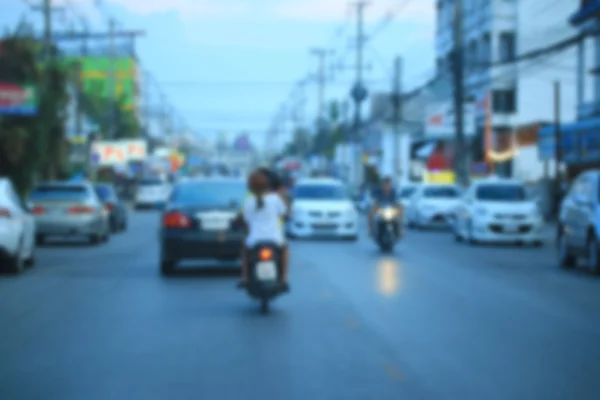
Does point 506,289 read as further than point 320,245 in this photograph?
No

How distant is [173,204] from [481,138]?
167 feet

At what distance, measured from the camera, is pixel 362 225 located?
146 feet

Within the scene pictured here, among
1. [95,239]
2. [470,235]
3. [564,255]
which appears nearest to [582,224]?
[564,255]

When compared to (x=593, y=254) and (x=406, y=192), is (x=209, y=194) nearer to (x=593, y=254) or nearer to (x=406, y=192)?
(x=593, y=254)

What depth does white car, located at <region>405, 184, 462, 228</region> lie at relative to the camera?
41.3 metres

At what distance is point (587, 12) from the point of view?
137 ft

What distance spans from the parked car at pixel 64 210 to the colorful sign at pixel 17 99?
406 centimetres

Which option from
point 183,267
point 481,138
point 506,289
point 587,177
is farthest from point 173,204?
point 481,138

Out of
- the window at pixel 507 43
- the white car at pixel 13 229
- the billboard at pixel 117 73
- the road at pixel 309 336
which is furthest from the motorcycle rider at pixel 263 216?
the billboard at pixel 117 73

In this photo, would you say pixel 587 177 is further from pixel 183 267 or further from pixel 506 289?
pixel 183 267

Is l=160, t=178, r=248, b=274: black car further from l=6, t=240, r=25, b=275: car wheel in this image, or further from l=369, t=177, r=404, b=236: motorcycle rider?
l=369, t=177, r=404, b=236: motorcycle rider

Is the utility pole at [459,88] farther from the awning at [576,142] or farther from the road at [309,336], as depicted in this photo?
the road at [309,336]

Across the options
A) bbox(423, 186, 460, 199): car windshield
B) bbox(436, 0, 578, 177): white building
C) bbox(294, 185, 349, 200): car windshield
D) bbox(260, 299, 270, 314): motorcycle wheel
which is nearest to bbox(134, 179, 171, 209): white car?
bbox(436, 0, 578, 177): white building

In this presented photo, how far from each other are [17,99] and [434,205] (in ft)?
49.6
